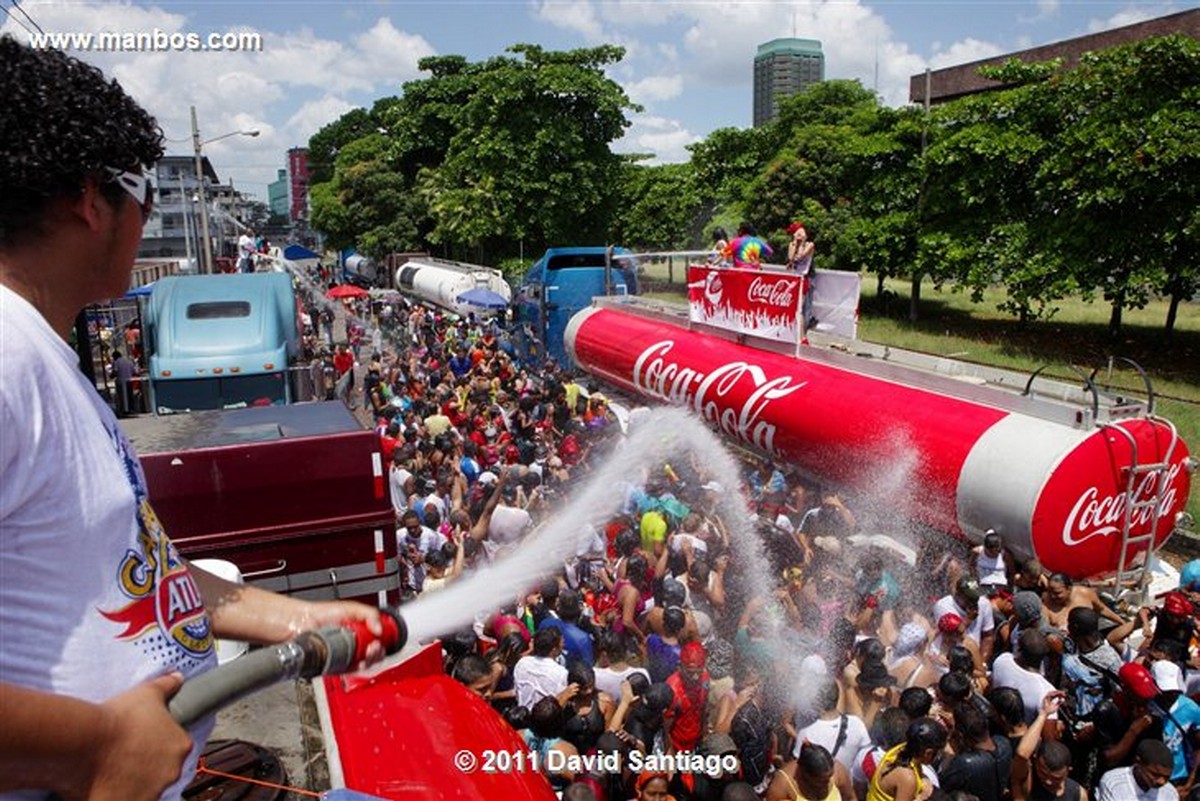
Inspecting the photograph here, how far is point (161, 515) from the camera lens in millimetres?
6980

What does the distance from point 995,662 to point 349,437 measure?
17.1 feet

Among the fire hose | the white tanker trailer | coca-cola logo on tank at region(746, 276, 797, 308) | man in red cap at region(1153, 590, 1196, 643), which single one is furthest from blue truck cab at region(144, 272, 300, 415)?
the white tanker trailer

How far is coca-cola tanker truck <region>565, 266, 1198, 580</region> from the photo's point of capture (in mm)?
8266

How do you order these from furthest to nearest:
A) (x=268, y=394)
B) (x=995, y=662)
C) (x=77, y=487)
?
1. (x=268, y=394)
2. (x=995, y=662)
3. (x=77, y=487)

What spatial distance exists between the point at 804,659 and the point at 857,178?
96.7ft

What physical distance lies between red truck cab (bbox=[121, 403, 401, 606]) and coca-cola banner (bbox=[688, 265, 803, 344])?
689 cm

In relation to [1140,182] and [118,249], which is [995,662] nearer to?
[118,249]

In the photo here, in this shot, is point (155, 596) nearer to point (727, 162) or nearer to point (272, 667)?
point (272, 667)

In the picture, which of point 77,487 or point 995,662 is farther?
point 995,662

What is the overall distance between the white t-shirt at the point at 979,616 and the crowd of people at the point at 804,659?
0.01m

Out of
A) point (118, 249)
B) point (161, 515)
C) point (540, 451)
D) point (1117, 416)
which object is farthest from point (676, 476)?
point (118, 249)

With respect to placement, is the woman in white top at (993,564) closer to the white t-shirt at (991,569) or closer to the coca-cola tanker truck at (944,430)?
the white t-shirt at (991,569)

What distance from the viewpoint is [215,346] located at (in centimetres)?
1263

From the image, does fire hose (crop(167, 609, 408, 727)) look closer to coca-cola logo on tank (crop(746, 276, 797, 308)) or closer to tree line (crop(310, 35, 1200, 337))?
coca-cola logo on tank (crop(746, 276, 797, 308))
